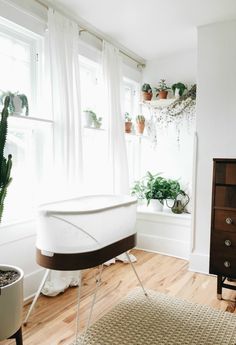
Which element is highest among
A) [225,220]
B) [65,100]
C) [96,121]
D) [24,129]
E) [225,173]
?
[65,100]

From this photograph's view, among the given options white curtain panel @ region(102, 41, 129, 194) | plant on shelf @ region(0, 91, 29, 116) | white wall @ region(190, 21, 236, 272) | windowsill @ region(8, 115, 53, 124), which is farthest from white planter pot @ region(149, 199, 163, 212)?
plant on shelf @ region(0, 91, 29, 116)

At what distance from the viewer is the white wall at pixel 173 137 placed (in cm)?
345

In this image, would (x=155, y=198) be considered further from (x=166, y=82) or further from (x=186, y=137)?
(x=166, y=82)

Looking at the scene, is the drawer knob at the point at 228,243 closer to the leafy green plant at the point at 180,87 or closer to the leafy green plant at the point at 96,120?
the leafy green plant at the point at 96,120

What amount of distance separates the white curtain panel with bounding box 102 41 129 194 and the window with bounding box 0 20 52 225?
30.7 inches

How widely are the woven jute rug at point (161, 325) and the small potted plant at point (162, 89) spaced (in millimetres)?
2312

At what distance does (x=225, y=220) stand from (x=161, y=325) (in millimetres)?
895

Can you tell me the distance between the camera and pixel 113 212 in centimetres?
182

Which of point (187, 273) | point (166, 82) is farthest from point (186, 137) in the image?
point (187, 273)

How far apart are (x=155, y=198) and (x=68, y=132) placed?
1.48 meters

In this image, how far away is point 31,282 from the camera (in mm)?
2287

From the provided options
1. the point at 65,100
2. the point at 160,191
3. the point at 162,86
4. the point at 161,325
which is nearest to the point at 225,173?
the point at 161,325

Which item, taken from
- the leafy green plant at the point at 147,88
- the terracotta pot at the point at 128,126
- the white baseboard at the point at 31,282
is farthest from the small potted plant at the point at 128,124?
the white baseboard at the point at 31,282

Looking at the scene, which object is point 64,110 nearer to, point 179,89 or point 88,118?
point 88,118
